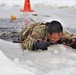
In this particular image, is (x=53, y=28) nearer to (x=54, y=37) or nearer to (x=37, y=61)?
(x=54, y=37)

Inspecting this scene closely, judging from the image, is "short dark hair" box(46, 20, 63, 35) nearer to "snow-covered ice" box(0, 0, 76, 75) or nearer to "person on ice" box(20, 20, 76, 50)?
"person on ice" box(20, 20, 76, 50)

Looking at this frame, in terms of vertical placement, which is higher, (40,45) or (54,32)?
(54,32)

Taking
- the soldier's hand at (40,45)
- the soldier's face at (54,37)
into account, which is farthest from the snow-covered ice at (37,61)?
the soldier's face at (54,37)

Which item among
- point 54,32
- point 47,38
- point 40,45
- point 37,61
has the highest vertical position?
point 54,32

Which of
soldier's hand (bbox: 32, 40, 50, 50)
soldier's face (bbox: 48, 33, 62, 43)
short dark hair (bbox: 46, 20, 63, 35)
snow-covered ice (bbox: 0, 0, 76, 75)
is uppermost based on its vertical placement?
short dark hair (bbox: 46, 20, 63, 35)

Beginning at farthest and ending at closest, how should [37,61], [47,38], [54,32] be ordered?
[47,38], [54,32], [37,61]

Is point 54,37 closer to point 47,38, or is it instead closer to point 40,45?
point 47,38

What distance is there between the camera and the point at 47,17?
37.8ft

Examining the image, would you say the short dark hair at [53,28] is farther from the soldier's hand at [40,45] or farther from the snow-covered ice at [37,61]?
the snow-covered ice at [37,61]

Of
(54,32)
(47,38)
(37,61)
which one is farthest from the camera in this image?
(47,38)

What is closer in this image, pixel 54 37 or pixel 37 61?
pixel 37 61

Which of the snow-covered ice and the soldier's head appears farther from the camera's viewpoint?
the soldier's head

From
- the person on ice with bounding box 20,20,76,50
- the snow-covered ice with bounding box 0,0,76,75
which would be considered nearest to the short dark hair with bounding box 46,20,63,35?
the person on ice with bounding box 20,20,76,50

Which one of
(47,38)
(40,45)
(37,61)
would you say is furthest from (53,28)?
(37,61)
